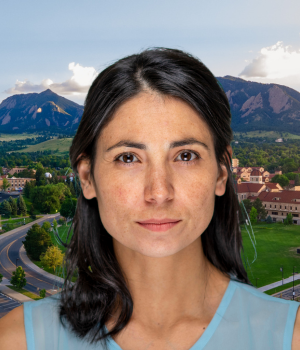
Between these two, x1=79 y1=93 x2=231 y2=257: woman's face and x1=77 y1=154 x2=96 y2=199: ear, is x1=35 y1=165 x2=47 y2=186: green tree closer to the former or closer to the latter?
x1=77 y1=154 x2=96 y2=199: ear

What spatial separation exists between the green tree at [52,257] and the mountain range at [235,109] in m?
1.66

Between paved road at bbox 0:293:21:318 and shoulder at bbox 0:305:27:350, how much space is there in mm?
3932

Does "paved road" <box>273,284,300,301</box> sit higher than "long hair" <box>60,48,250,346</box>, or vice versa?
"long hair" <box>60,48,250,346</box>

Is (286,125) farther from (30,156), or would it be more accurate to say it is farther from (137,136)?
(137,136)

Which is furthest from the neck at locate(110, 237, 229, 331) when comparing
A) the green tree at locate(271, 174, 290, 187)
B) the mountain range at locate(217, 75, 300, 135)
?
the mountain range at locate(217, 75, 300, 135)

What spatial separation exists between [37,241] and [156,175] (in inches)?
159

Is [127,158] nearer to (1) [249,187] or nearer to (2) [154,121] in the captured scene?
(2) [154,121]

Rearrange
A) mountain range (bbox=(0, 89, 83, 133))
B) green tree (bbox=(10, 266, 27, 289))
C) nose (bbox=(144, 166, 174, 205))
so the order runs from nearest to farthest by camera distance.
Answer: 1. nose (bbox=(144, 166, 174, 205))
2. green tree (bbox=(10, 266, 27, 289))
3. mountain range (bbox=(0, 89, 83, 133))

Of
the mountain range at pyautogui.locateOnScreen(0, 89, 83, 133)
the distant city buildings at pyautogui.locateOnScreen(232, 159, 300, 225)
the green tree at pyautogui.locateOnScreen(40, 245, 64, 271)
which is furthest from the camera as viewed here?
the mountain range at pyautogui.locateOnScreen(0, 89, 83, 133)

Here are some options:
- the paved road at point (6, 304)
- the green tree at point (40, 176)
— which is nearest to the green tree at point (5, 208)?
the green tree at point (40, 176)

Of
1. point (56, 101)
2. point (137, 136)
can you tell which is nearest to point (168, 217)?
point (137, 136)

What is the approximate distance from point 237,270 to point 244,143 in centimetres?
363

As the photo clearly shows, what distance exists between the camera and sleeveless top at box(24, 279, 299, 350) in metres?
0.72

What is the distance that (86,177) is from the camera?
806mm
